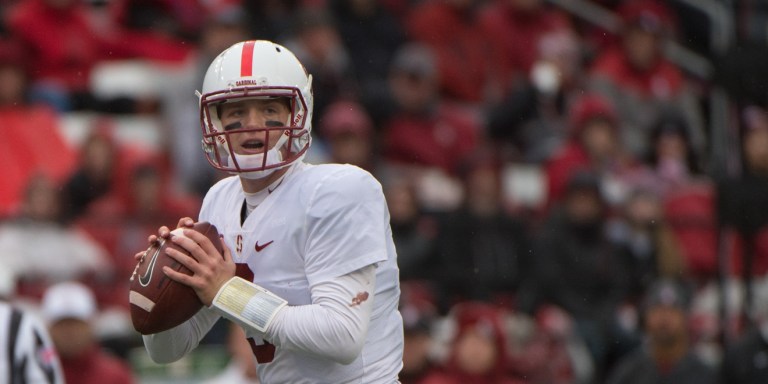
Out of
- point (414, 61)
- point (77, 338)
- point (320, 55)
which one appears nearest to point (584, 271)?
point (414, 61)

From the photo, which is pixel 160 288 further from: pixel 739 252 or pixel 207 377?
pixel 739 252

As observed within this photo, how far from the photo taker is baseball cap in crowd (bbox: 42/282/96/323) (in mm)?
8172

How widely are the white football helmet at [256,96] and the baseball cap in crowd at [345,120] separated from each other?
505 centimetres

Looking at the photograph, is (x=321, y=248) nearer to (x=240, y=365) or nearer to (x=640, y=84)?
(x=240, y=365)

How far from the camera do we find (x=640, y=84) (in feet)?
38.9

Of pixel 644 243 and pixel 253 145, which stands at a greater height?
pixel 253 145

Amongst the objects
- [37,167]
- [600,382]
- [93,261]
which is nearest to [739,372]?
[600,382]

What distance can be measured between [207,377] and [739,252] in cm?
338

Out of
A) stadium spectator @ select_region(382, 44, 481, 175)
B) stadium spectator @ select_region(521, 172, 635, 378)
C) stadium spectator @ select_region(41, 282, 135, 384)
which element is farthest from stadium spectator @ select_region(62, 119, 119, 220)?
stadium spectator @ select_region(521, 172, 635, 378)

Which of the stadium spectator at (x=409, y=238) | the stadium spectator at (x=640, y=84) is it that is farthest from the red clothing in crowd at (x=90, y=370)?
the stadium spectator at (x=640, y=84)

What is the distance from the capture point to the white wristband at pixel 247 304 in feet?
14.4

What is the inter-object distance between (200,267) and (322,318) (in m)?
0.38

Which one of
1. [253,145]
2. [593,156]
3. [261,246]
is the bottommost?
[593,156]

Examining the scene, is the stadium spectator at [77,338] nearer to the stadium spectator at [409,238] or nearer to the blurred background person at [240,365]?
the blurred background person at [240,365]
